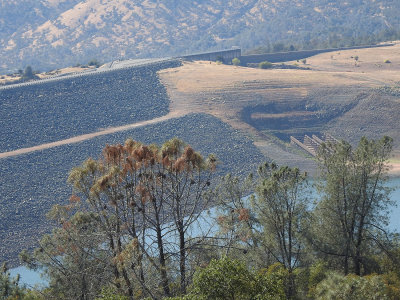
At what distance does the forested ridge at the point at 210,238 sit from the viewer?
1952 cm

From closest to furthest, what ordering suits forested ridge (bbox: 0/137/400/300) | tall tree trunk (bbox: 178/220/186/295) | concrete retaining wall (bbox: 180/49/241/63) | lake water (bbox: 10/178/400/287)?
forested ridge (bbox: 0/137/400/300)
tall tree trunk (bbox: 178/220/186/295)
lake water (bbox: 10/178/400/287)
concrete retaining wall (bbox: 180/49/241/63)

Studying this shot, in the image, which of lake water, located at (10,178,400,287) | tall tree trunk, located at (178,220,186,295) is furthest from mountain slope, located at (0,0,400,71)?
tall tree trunk, located at (178,220,186,295)

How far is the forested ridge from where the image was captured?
19.5 meters

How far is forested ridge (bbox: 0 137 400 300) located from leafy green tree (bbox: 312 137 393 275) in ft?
0.16

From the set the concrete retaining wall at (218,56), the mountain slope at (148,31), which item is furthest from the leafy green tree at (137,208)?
the mountain slope at (148,31)

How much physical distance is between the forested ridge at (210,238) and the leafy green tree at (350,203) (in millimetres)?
49

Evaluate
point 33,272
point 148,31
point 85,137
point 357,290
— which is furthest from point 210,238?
point 148,31

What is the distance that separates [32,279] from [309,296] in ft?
81.0

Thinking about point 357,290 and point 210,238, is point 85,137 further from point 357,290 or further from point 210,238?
point 357,290

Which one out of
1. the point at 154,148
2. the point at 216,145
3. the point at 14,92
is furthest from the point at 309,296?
the point at 14,92

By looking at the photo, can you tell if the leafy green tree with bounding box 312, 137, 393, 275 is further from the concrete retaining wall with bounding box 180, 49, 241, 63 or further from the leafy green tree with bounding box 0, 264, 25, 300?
the concrete retaining wall with bounding box 180, 49, 241, 63

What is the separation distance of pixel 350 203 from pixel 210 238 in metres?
7.94

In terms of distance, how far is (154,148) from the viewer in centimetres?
2138

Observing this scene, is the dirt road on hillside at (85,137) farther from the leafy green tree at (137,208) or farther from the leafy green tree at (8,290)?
the leafy green tree at (137,208)
